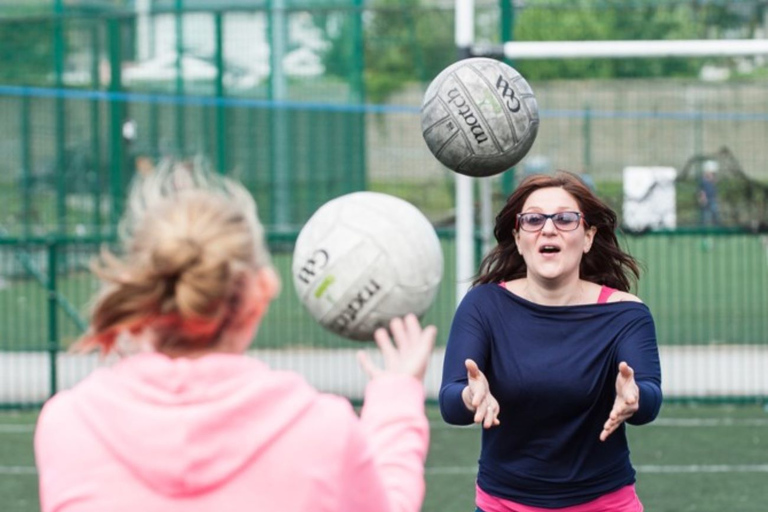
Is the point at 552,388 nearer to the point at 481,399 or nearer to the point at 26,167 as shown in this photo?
the point at 481,399

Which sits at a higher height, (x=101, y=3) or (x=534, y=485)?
(x=101, y=3)

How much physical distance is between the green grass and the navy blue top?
10.8 feet

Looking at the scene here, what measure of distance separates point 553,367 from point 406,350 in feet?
6.76

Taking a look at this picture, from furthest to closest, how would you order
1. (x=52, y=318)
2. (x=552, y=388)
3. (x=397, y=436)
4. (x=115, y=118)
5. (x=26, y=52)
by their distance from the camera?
(x=26, y=52), (x=115, y=118), (x=52, y=318), (x=552, y=388), (x=397, y=436)

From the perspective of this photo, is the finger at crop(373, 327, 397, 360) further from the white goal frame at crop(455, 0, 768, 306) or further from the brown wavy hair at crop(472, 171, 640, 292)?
the white goal frame at crop(455, 0, 768, 306)

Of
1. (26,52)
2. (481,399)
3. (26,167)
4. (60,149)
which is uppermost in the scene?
(26,52)

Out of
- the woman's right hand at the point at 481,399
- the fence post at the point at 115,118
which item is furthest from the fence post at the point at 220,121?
the woman's right hand at the point at 481,399

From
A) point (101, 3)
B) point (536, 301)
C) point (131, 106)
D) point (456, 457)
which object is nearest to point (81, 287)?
point (131, 106)

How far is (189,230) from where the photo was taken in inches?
93.0

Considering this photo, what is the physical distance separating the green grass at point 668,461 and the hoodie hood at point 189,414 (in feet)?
18.6

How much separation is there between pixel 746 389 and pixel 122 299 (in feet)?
32.1

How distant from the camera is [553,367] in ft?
15.1

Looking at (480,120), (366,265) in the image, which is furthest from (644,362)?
(480,120)

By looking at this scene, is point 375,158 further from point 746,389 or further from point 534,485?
point 534,485
